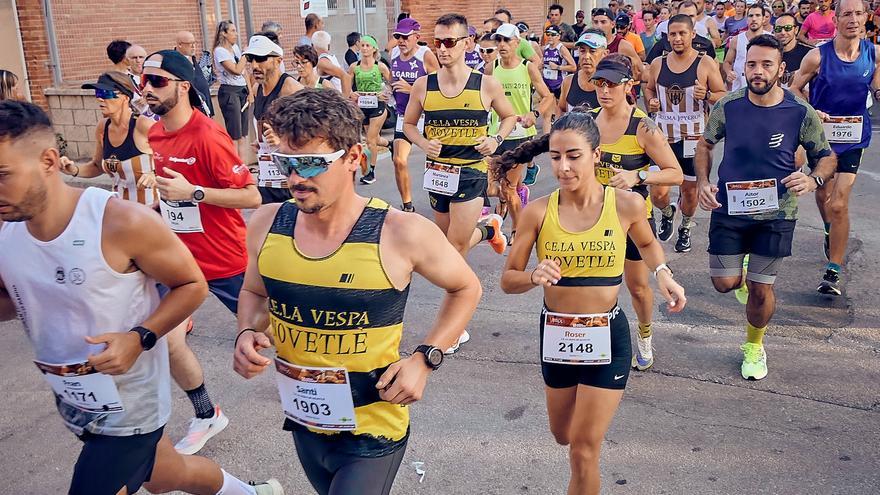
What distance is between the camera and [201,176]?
4.87 m

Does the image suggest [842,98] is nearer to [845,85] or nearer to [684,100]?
[845,85]

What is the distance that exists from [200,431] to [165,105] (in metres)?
1.80

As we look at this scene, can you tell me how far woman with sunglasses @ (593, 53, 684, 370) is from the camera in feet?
17.7

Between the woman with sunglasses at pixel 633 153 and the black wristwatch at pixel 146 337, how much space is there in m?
3.20

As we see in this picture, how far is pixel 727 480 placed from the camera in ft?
13.8

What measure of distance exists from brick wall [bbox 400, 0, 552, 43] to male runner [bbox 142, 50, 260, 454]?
1558 centimetres

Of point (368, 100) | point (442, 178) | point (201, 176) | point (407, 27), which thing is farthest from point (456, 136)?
point (368, 100)

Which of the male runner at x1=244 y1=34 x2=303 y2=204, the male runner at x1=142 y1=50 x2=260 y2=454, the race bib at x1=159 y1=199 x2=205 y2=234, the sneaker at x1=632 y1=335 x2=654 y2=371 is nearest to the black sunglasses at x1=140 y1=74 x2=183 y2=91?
the male runner at x1=142 y1=50 x2=260 y2=454

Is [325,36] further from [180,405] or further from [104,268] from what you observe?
[104,268]

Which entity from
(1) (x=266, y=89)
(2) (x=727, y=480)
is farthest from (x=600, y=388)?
(1) (x=266, y=89)

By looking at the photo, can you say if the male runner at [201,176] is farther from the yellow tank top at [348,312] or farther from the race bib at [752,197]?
the race bib at [752,197]

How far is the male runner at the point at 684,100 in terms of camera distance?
8219 millimetres

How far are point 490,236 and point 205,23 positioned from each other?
10544 mm

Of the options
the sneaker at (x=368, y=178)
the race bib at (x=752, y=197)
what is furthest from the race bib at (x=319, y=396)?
the sneaker at (x=368, y=178)
